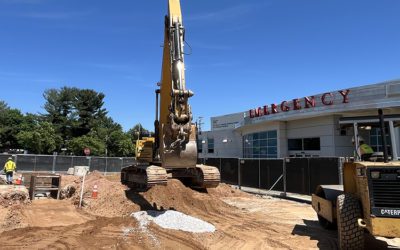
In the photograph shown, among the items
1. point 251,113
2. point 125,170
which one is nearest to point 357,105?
point 251,113

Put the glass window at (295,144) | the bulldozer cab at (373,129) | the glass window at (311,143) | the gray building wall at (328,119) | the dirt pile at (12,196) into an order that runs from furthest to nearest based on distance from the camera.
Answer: the glass window at (295,144) < the glass window at (311,143) < the gray building wall at (328,119) < the dirt pile at (12,196) < the bulldozer cab at (373,129)

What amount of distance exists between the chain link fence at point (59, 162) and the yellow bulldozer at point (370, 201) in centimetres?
3038

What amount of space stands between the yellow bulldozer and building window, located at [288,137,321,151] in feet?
79.2

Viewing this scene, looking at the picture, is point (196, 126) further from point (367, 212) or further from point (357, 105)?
point (357, 105)

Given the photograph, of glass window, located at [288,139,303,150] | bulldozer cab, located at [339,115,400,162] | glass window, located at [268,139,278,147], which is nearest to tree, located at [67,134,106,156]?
glass window, located at [268,139,278,147]

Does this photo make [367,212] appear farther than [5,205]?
No

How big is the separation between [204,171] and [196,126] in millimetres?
1803

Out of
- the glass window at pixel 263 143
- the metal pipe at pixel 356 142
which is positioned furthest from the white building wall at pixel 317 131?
the metal pipe at pixel 356 142

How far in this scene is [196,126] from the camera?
13969 mm

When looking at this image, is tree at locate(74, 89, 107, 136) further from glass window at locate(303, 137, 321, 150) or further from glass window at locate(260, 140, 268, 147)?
glass window at locate(303, 137, 321, 150)

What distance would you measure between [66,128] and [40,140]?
13.2 m

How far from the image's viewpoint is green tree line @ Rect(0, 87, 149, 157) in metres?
71.8

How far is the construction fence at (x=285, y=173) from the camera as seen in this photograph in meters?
18.5

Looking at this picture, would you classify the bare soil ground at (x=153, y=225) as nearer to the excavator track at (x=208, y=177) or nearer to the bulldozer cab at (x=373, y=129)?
the excavator track at (x=208, y=177)
